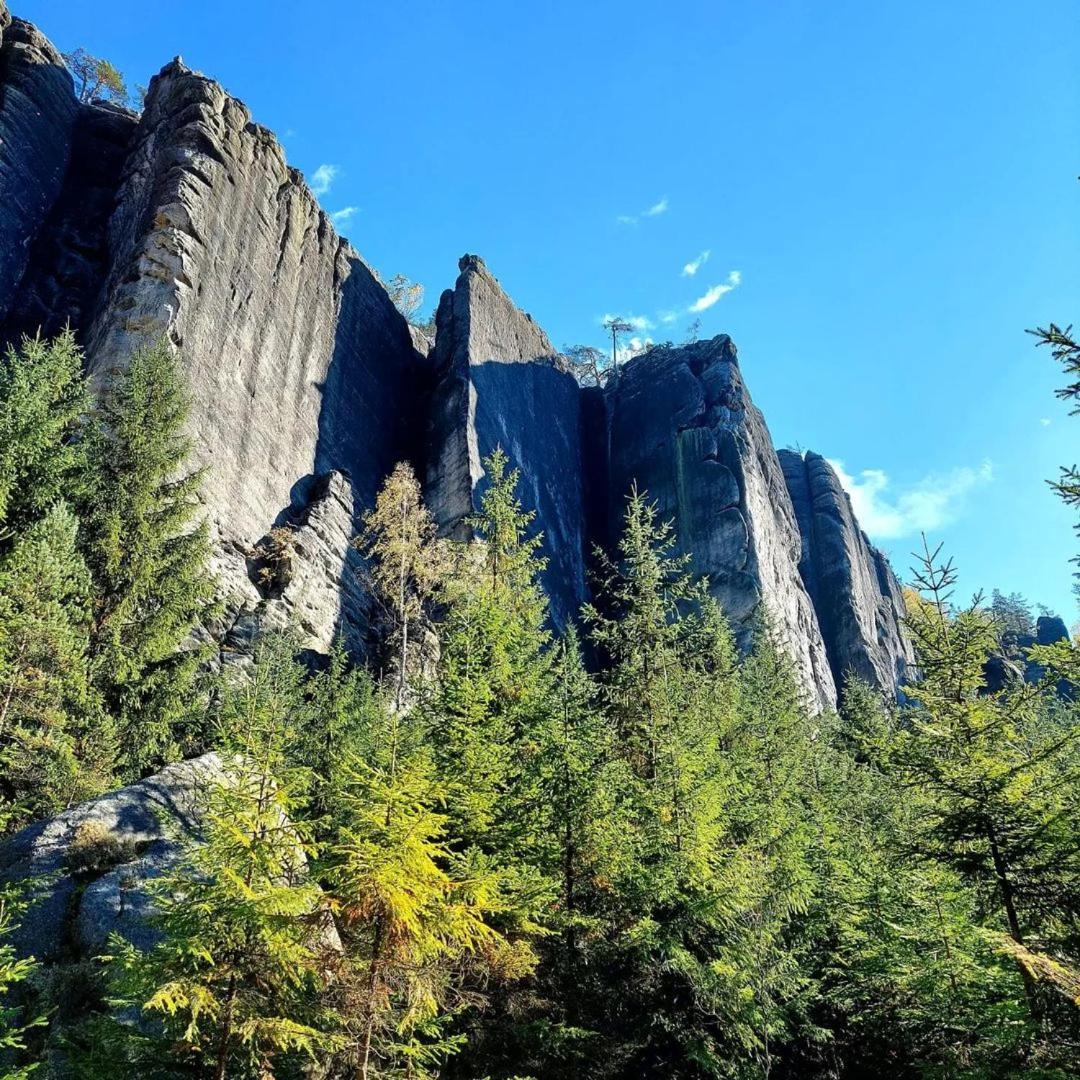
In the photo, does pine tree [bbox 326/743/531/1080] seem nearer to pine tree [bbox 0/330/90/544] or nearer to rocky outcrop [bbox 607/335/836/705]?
pine tree [bbox 0/330/90/544]

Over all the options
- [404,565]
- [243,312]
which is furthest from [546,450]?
[404,565]

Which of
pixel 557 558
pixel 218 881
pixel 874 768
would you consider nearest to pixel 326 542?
pixel 557 558

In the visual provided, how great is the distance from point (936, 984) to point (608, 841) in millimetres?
4945

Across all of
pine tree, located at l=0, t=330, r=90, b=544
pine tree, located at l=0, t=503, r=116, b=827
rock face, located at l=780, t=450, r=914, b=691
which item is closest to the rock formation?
rock face, located at l=780, t=450, r=914, b=691

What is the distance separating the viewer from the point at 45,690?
479 inches

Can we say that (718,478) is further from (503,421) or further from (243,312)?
(243,312)

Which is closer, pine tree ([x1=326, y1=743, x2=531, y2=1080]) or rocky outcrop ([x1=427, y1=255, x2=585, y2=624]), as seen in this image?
pine tree ([x1=326, y1=743, x2=531, y2=1080])

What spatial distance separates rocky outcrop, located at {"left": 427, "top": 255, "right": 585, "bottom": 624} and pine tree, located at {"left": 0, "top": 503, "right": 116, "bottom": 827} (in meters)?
21.0

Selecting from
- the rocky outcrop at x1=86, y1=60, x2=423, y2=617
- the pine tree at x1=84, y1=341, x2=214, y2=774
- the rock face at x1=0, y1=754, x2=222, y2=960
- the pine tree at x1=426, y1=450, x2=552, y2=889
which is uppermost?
the rocky outcrop at x1=86, y1=60, x2=423, y2=617

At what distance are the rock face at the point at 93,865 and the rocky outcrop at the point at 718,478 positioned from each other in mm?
34525

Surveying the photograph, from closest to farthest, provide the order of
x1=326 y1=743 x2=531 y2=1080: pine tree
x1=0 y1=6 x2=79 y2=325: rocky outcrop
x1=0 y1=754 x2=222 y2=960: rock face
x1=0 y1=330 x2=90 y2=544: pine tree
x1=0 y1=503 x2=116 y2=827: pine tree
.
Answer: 1. x1=326 y1=743 x2=531 y2=1080: pine tree
2. x1=0 y1=754 x2=222 y2=960: rock face
3. x1=0 y1=503 x2=116 y2=827: pine tree
4. x1=0 y1=330 x2=90 y2=544: pine tree
5. x1=0 y1=6 x2=79 y2=325: rocky outcrop

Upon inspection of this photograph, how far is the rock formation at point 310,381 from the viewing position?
1093 inches

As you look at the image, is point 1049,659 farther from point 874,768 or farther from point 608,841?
point 874,768

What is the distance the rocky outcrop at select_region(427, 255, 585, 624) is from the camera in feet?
121
